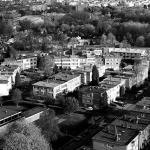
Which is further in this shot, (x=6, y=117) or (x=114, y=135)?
(x=6, y=117)

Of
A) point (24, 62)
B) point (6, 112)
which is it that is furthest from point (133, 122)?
point (24, 62)

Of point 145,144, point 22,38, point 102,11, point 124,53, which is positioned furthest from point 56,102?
point 102,11

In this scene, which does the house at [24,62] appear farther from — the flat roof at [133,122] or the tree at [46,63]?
the flat roof at [133,122]

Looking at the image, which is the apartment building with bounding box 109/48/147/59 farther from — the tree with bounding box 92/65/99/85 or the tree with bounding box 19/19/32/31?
the tree with bounding box 19/19/32/31

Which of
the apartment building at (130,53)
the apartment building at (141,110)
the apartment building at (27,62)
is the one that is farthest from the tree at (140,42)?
the apartment building at (141,110)

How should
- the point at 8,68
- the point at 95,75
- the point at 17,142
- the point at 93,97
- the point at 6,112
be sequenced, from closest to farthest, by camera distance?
the point at 17,142
the point at 6,112
the point at 93,97
the point at 95,75
the point at 8,68

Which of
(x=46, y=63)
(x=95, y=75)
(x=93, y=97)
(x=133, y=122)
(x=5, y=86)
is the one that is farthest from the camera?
(x=46, y=63)

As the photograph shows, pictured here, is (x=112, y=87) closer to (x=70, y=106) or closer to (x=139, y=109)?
(x=70, y=106)
